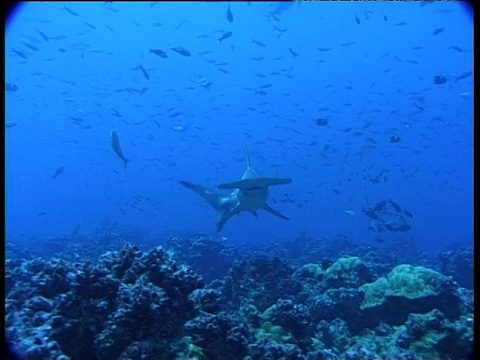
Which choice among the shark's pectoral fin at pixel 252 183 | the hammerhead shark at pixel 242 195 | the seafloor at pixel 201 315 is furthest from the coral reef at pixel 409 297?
the shark's pectoral fin at pixel 252 183

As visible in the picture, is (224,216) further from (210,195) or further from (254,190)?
(254,190)

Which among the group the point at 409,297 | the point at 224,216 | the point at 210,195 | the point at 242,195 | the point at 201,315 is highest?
the point at 210,195

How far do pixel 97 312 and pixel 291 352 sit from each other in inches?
99.6

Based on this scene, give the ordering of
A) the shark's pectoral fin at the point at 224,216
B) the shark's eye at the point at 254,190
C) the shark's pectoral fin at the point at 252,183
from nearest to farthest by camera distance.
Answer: the shark's pectoral fin at the point at 252,183, the shark's eye at the point at 254,190, the shark's pectoral fin at the point at 224,216

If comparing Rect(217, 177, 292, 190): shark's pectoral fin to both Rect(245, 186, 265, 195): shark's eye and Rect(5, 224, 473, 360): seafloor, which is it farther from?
Rect(5, 224, 473, 360): seafloor

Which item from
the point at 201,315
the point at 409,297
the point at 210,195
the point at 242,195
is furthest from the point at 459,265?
the point at 201,315

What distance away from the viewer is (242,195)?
41.1ft

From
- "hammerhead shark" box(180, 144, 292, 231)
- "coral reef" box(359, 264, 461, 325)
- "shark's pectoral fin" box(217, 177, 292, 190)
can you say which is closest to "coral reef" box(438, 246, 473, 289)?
"hammerhead shark" box(180, 144, 292, 231)

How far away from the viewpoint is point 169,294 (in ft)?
17.3

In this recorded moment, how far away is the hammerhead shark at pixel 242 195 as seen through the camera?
11164 mm

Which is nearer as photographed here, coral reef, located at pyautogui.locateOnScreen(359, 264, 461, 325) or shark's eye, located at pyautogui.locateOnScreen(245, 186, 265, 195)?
coral reef, located at pyautogui.locateOnScreen(359, 264, 461, 325)

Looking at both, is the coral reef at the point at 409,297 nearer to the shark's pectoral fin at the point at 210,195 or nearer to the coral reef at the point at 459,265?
the shark's pectoral fin at the point at 210,195

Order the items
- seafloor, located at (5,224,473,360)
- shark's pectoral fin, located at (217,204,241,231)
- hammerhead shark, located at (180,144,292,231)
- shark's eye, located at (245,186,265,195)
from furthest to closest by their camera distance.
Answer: shark's pectoral fin, located at (217,204,241,231), shark's eye, located at (245,186,265,195), hammerhead shark, located at (180,144,292,231), seafloor, located at (5,224,473,360)

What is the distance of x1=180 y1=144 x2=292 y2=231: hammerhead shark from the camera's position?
1116 cm
